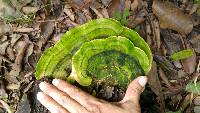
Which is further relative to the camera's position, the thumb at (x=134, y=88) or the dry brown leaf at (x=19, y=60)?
the dry brown leaf at (x=19, y=60)

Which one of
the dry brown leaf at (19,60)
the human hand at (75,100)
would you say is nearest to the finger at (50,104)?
the human hand at (75,100)

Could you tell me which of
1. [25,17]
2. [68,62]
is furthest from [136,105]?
[25,17]

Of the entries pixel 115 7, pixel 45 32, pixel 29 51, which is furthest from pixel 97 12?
pixel 29 51

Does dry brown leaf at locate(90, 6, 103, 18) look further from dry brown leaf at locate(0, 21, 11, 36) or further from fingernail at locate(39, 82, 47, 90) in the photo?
fingernail at locate(39, 82, 47, 90)

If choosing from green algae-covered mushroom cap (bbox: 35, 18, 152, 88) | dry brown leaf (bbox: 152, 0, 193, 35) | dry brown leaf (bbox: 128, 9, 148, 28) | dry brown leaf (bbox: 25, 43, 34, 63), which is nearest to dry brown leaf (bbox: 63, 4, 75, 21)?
dry brown leaf (bbox: 25, 43, 34, 63)

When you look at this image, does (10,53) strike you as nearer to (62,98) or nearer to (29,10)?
(29,10)

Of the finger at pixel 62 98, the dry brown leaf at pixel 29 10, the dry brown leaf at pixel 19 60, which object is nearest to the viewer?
the finger at pixel 62 98

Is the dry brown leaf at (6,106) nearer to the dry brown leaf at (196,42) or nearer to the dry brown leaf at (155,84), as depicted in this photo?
the dry brown leaf at (155,84)
